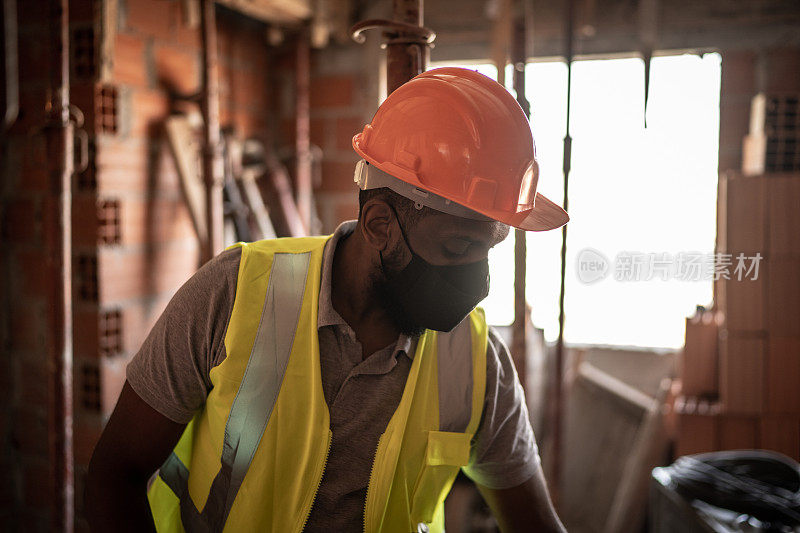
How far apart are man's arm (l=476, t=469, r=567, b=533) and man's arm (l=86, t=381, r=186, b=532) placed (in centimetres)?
74

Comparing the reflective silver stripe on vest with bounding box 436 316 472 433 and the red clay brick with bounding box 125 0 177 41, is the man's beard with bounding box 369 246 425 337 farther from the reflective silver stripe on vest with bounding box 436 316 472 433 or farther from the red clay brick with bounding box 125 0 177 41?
the red clay brick with bounding box 125 0 177 41

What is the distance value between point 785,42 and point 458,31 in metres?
1.59

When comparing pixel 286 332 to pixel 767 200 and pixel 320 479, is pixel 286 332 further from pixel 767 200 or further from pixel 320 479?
pixel 767 200

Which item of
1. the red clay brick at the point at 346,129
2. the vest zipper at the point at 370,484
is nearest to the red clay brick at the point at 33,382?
the vest zipper at the point at 370,484

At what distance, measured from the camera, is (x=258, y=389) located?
4.05 ft

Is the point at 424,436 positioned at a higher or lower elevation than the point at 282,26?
lower

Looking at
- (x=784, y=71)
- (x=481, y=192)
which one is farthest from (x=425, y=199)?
(x=784, y=71)

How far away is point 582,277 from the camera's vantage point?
142 inches

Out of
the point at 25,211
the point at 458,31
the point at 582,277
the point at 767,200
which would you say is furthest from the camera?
the point at 582,277

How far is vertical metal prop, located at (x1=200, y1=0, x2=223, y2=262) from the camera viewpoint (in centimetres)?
242

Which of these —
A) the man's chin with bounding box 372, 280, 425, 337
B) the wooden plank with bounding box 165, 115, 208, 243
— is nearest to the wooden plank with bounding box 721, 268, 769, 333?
the man's chin with bounding box 372, 280, 425, 337

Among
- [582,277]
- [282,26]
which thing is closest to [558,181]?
[582,277]

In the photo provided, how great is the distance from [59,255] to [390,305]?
1.03m

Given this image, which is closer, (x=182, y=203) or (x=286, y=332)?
(x=286, y=332)
